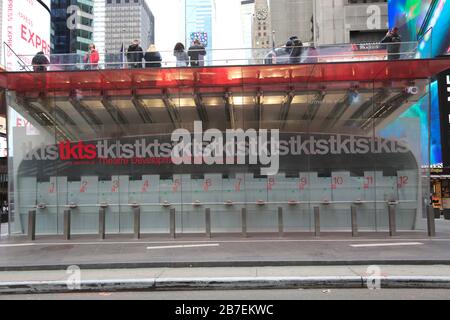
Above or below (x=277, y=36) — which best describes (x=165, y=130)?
below

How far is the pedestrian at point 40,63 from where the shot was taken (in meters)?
14.5

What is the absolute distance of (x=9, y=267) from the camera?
9.48 meters

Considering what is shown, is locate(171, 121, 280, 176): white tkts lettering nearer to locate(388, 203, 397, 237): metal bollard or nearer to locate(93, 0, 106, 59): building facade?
locate(388, 203, 397, 237): metal bollard

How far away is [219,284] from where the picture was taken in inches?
315

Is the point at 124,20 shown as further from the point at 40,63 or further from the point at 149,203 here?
the point at 149,203

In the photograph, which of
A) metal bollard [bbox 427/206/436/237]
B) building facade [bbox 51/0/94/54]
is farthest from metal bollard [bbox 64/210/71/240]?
building facade [bbox 51/0/94/54]

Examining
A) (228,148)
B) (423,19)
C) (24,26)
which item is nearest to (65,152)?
(228,148)

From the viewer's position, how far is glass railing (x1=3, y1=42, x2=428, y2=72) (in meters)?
14.4

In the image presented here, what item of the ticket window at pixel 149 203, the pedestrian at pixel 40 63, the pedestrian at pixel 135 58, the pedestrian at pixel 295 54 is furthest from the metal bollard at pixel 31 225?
the pedestrian at pixel 295 54

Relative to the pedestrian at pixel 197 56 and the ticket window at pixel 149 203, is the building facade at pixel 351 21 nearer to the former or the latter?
the pedestrian at pixel 197 56

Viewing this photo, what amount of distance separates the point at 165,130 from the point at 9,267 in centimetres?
776
